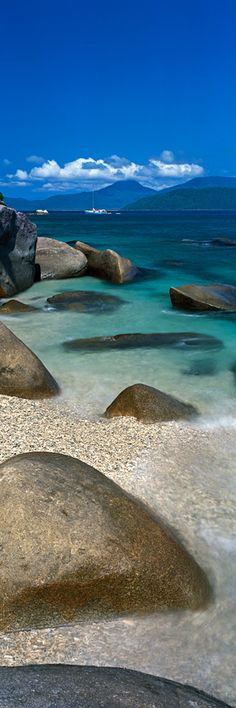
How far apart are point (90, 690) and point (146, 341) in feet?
34.4

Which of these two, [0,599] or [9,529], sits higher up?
[9,529]

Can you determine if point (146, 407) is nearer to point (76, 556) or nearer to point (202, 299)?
point (76, 556)

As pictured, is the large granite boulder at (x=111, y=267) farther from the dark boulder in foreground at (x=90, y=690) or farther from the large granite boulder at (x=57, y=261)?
the dark boulder in foreground at (x=90, y=690)

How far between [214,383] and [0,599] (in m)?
6.93

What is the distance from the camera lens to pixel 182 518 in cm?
556

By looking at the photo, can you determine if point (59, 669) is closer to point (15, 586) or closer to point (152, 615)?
point (15, 586)

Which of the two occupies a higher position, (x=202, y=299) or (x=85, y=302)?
(x=202, y=299)

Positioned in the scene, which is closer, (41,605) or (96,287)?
(41,605)

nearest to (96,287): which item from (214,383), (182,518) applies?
(214,383)

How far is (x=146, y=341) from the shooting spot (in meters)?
13.2

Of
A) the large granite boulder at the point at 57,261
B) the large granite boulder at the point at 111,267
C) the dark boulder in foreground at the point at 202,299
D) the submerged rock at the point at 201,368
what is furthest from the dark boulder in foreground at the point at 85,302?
the submerged rock at the point at 201,368

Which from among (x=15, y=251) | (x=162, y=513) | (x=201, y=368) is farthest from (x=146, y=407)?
(x=15, y=251)

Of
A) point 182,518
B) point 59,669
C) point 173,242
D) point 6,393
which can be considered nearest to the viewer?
point 59,669

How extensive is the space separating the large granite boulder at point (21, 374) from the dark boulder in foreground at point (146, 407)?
1.28 m
